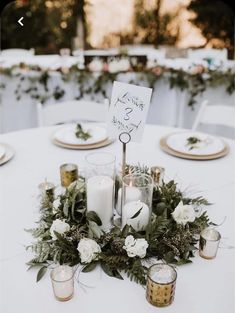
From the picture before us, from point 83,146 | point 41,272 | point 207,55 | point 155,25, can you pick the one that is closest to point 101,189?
point 41,272

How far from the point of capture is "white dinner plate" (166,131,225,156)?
1.29m

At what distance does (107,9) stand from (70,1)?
52 centimetres

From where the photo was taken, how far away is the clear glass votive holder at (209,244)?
751mm

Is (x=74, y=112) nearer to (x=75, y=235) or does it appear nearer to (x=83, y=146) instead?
(x=83, y=146)

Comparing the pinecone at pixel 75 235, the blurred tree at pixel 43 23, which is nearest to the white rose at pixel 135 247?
the pinecone at pixel 75 235

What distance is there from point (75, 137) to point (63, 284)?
831mm

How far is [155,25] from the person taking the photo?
193 inches

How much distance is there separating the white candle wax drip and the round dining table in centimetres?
1

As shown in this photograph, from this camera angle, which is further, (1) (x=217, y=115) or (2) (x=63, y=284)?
(1) (x=217, y=115)

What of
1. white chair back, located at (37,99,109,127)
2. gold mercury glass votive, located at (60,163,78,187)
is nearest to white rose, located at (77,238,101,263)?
gold mercury glass votive, located at (60,163,78,187)

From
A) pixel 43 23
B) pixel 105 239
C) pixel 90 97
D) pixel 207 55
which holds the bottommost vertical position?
pixel 90 97

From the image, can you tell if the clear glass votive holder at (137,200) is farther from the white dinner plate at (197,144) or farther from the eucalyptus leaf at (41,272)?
the white dinner plate at (197,144)

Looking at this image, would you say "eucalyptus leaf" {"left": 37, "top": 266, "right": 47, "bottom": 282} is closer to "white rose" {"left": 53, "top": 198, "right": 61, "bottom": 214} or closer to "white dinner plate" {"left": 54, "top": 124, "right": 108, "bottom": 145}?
"white rose" {"left": 53, "top": 198, "right": 61, "bottom": 214}

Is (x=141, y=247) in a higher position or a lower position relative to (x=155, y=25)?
lower
